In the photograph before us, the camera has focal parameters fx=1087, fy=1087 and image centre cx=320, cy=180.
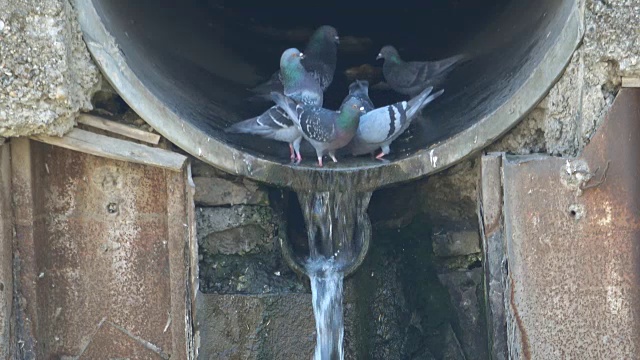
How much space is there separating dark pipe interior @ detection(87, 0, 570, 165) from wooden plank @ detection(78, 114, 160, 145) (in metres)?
0.20

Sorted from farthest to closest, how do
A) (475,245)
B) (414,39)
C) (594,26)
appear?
(414,39) < (475,245) < (594,26)

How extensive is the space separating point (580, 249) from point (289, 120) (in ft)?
5.62

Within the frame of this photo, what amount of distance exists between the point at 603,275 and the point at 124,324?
216cm

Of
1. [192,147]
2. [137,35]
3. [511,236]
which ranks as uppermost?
[137,35]

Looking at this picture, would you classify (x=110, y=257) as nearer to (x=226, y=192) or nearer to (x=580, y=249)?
(x=226, y=192)

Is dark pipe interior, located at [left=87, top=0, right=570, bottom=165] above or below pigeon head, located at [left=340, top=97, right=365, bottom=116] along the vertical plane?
above

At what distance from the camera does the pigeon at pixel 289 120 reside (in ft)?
18.6

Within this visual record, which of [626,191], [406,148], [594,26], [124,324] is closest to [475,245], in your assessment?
[406,148]

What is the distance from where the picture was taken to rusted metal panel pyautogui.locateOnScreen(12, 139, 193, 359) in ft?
16.3

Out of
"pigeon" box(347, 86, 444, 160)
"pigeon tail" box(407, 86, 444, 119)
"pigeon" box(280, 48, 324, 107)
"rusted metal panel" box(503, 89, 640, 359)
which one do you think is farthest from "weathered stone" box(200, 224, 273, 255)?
"rusted metal panel" box(503, 89, 640, 359)

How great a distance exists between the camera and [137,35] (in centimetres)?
564

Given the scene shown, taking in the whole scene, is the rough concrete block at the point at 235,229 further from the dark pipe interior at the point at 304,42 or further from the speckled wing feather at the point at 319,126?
the speckled wing feather at the point at 319,126

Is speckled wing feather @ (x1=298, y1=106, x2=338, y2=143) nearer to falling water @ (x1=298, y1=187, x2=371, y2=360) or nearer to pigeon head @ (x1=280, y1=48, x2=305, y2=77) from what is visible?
falling water @ (x1=298, y1=187, x2=371, y2=360)

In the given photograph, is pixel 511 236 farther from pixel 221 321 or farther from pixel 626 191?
pixel 221 321
